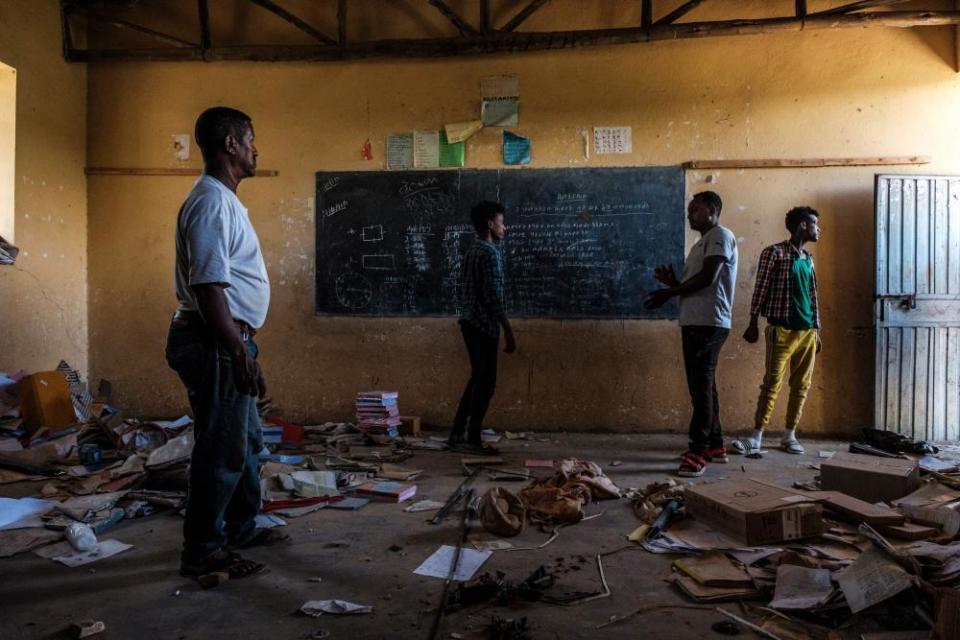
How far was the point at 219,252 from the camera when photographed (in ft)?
7.52

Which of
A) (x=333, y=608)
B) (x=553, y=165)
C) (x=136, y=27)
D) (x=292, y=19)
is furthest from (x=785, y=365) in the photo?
(x=136, y=27)

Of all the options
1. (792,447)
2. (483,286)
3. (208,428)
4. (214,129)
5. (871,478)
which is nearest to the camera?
(208,428)

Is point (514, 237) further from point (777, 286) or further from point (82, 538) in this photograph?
point (82, 538)

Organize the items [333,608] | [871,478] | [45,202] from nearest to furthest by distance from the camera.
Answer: [333,608], [871,478], [45,202]

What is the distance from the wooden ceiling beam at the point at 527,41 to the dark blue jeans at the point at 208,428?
3.90 meters

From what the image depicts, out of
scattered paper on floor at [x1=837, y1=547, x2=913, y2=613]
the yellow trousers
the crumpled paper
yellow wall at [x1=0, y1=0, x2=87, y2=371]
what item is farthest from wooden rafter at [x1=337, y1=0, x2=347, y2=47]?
scattered paper on floor at [x1=837, y1=547, x2=913, y2=613]

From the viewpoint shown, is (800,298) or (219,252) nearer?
(219,252)

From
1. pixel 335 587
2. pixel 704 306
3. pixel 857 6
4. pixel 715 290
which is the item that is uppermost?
pixel 857 6

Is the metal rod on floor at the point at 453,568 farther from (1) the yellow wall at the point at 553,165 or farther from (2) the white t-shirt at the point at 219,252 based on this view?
(1) the yellow wall at the point at 553,165

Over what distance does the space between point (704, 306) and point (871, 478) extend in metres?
1.38

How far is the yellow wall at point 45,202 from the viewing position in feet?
Answer: 17.1

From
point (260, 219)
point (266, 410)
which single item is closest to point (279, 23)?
point (260, 219)

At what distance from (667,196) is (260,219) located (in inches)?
145

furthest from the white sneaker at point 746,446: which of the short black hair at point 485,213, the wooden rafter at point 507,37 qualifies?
the wooden rafter at point 507,37
